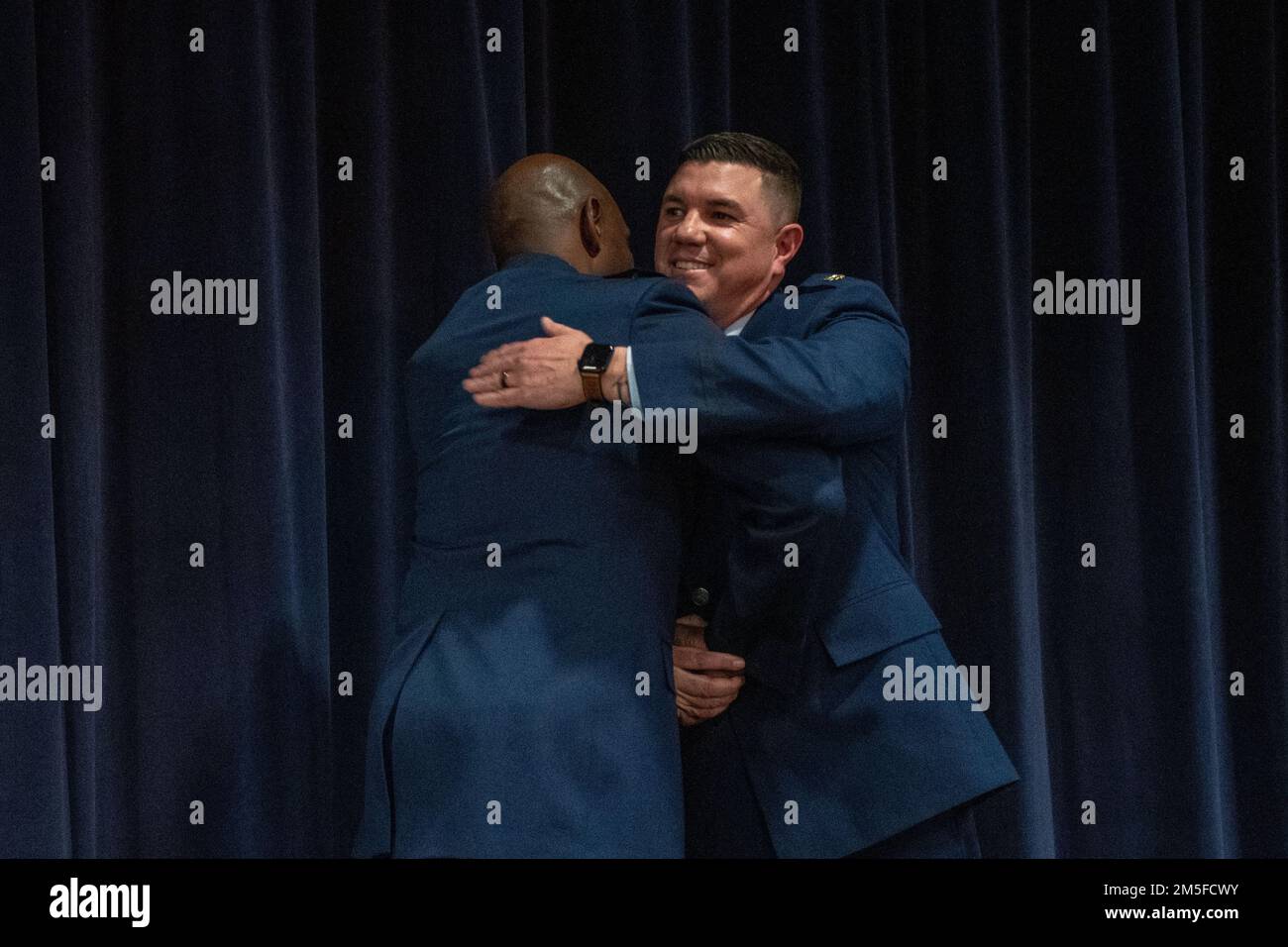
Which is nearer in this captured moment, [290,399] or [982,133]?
[290,399]

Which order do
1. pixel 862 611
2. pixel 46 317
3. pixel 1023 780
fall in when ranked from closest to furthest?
pixel 862 611
pixel 46 317
pixel 1023 780

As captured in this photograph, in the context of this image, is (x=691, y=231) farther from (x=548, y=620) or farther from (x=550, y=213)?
(x=548, y=620)

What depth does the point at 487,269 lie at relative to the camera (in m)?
2.21

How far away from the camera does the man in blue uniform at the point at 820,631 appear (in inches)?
62.3

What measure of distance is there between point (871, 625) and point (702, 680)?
200mm

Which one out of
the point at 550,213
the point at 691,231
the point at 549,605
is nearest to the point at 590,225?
the point at 550,213

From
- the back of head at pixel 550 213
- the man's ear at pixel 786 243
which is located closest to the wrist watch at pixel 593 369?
the back of head at pixel 550 213

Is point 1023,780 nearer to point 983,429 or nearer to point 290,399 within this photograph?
point 983,429

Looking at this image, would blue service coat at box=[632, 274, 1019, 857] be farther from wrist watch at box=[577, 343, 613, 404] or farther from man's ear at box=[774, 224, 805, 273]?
man's ear at box=[774, 224, 805, 273]

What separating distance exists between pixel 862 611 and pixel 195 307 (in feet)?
3.36

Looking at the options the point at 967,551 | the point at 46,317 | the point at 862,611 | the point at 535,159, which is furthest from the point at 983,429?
the point at 46,317

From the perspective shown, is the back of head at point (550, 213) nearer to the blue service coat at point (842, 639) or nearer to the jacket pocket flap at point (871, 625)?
the blue service coat at point (842, 639)

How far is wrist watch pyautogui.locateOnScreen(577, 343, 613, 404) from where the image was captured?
1.56 m

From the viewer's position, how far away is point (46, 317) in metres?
2.06
